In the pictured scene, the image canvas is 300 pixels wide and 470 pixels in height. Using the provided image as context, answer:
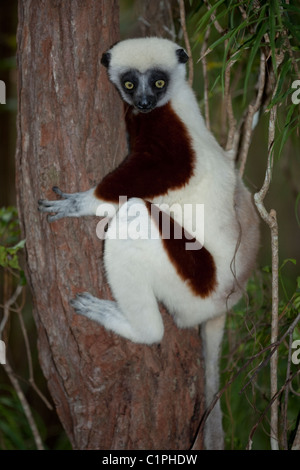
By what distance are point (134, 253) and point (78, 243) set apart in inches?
10.4

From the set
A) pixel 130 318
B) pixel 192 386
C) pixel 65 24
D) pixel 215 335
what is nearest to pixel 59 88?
pixel 65 24

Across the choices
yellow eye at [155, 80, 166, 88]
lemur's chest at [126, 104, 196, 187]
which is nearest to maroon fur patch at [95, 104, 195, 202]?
lemur's chest at [126, 104, 196, 187]

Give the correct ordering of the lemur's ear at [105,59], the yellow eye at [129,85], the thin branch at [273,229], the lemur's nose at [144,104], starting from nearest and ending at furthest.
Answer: the thin branch at [273,229] → the lemur's ear at [105,59] → the lemur's nose at [144,104] → the yellow eye at [129,85]

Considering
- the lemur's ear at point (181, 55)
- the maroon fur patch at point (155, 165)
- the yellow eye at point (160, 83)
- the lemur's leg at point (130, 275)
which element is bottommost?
the lemur's leg at point (130, 275)

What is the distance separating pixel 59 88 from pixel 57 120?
14 cm

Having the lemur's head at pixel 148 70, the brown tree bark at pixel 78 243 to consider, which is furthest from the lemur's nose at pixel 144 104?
the brown tree bark at pixel 78 243

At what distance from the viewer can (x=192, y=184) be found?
240cm

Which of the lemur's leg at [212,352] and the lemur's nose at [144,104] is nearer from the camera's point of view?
the lemur's nose at [144,104]

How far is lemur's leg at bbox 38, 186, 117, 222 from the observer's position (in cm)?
223

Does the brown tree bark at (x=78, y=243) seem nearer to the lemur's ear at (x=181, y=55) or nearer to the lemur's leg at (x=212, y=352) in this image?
the lemur's leg at (x=212, y=352)

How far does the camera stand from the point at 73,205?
87.9 inches

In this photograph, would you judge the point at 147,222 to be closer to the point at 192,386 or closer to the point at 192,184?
the point at 192,184

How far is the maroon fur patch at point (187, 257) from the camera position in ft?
7.39

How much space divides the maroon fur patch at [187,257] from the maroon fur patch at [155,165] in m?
0.13
